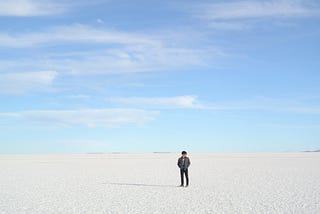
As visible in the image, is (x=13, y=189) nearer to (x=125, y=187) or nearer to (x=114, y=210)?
(x=125, y=187)

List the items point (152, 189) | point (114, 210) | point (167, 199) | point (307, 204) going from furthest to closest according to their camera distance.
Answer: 1. point (152, 189)
2. point (167, 199)
3. point (307, 204)
4. point (114, 210)

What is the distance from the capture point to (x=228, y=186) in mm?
17547

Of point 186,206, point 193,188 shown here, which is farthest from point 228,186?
point 186,206

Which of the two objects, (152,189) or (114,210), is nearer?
(114,210)

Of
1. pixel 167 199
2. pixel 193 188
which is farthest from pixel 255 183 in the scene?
pixel 167 199

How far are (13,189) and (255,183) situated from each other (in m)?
9.72

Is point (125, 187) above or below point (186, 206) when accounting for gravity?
above

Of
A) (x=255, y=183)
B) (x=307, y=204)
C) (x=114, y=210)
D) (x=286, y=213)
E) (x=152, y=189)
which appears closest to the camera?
(x=286, y=213)

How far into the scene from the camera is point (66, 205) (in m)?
12.6

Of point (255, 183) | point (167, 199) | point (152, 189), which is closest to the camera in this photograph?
point (167, 199)

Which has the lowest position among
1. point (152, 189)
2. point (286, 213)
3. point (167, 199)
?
point (286, 213)

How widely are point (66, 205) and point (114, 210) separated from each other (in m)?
1.80

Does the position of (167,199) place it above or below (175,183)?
below

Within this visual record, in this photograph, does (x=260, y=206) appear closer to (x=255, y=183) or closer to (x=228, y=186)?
(x=228, y=186)
